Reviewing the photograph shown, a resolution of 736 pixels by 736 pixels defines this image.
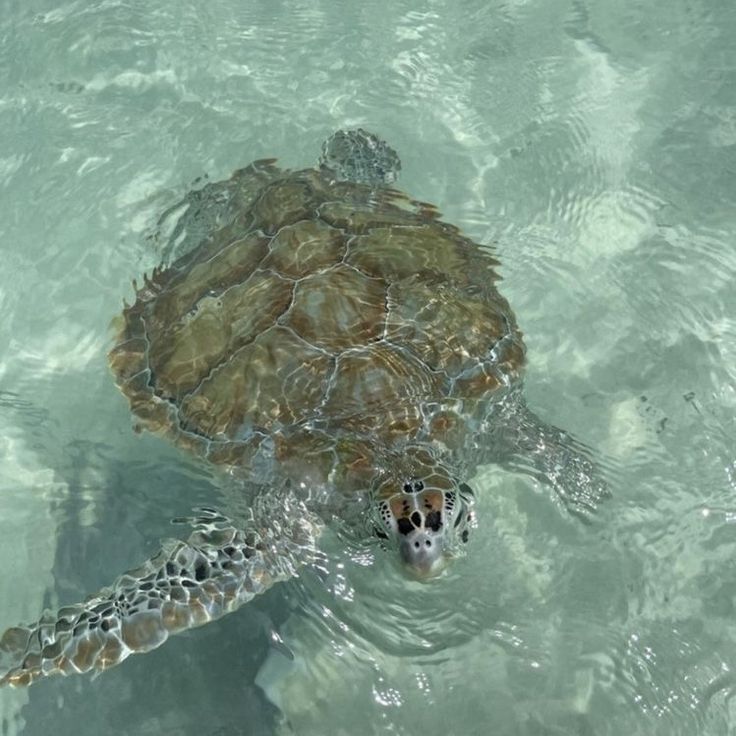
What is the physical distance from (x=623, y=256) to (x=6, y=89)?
196 inches

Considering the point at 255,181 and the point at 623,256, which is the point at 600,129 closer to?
the point at 623,256

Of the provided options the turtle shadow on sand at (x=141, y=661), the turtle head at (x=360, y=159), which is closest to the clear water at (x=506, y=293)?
the turtle shadow on sand at (x=141, y=661)

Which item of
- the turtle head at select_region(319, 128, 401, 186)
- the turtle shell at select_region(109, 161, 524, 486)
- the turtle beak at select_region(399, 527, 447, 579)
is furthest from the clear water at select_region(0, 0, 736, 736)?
the turtle beak at select_region(399, 527, 447, 579)

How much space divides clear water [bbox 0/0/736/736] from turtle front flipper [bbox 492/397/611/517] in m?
0.10

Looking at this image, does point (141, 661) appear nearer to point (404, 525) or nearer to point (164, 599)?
point (164, 599)

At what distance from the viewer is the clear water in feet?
13.6

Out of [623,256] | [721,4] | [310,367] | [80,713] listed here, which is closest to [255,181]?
[310,367]

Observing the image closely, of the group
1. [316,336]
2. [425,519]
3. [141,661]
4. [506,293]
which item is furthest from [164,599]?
[506,293]

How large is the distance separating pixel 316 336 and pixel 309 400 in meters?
0.34

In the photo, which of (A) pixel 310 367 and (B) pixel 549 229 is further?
(B) pixel 549 229

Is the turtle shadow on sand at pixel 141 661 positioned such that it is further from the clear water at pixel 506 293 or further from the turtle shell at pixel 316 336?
the turtle shell at pixel 316 336

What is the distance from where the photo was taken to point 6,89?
7.23 metres

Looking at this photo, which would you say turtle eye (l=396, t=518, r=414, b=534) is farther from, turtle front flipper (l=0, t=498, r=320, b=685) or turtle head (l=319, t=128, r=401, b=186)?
turtle head (l=319, t=128, r=401, b=186)

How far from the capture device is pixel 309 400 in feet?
14.2
